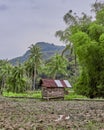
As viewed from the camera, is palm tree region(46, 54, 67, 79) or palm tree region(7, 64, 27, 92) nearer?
palm tree region(7, 64, 27, 92)

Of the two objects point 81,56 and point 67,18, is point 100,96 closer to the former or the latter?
point 81,56

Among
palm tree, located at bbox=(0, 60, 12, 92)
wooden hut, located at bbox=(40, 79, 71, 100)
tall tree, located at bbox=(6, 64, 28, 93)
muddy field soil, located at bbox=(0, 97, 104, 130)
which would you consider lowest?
muddy field soil, located at bbox=(0, 97, 104, 130)

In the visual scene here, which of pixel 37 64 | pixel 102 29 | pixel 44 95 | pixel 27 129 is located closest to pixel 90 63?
pixel 102 29

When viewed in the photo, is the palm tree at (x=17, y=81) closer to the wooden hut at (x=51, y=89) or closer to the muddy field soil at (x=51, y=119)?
the wooden hut at (x=51, y=89)

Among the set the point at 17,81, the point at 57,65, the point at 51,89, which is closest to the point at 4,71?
the point at 57,65

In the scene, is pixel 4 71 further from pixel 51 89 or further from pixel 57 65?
pixel 51 89

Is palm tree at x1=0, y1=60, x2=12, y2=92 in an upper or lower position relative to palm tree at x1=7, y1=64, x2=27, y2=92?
upper

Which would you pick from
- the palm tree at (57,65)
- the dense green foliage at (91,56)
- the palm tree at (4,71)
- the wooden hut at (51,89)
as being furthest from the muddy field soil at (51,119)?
the palm tree at (4,71)

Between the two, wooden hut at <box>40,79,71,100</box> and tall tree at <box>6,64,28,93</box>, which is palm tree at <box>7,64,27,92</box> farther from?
wooden hut at <box>40,79,71,100</box>

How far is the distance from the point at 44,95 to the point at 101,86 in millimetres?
5661

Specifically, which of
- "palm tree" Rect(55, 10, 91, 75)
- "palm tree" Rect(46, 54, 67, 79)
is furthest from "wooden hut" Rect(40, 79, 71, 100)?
"palm tree" Rect(46, 54, 67, 79)

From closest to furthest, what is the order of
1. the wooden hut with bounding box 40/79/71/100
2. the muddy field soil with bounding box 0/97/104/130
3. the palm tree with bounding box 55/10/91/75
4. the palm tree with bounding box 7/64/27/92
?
1. the muddy field soil with bounding box 0/97/104/130
2. the wooden hut with bounding box 40/79/71/100
3. the palm tree with bounding box 55/10/91/75
4. the palm tree with bounding box 7/64/27/92

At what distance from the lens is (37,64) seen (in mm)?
72875

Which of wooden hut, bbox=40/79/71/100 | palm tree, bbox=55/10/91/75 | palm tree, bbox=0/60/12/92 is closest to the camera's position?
wooden hut, bbox=40/79/71/100
